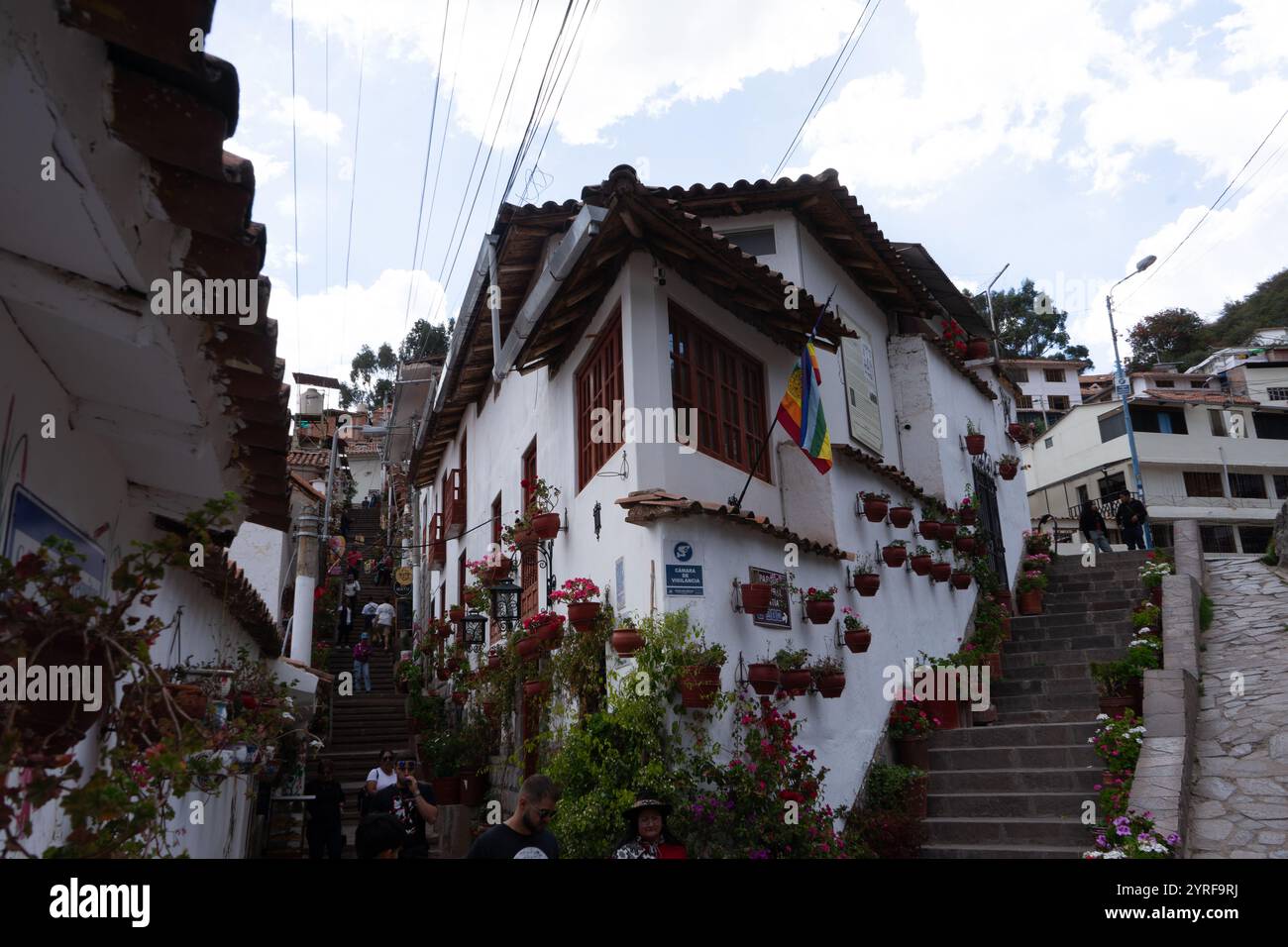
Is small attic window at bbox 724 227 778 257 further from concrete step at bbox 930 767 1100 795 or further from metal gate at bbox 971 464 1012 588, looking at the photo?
concrete step at bbox 930 767 1100 795

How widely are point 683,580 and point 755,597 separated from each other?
742 mm

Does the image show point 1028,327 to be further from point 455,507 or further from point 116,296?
point 116,296

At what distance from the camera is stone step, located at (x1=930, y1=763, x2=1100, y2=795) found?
877 centimetres

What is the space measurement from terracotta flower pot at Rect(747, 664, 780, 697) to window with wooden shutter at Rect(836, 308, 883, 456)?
4288 millimetres

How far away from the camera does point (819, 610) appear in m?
8.75

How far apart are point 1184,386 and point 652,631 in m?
41.3

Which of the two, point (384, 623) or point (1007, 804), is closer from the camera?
point (1007, 804)

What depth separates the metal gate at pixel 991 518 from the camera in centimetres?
1480

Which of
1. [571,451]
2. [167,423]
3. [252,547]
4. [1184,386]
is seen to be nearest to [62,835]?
[167,423]

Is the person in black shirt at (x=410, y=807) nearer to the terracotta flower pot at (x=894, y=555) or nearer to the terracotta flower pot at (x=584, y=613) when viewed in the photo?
the terracotta flower pot at (x=584, y=613)

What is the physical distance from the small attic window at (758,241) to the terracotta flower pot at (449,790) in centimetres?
780

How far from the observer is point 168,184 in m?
2.80

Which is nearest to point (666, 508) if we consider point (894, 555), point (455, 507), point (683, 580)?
point (683, 580)
